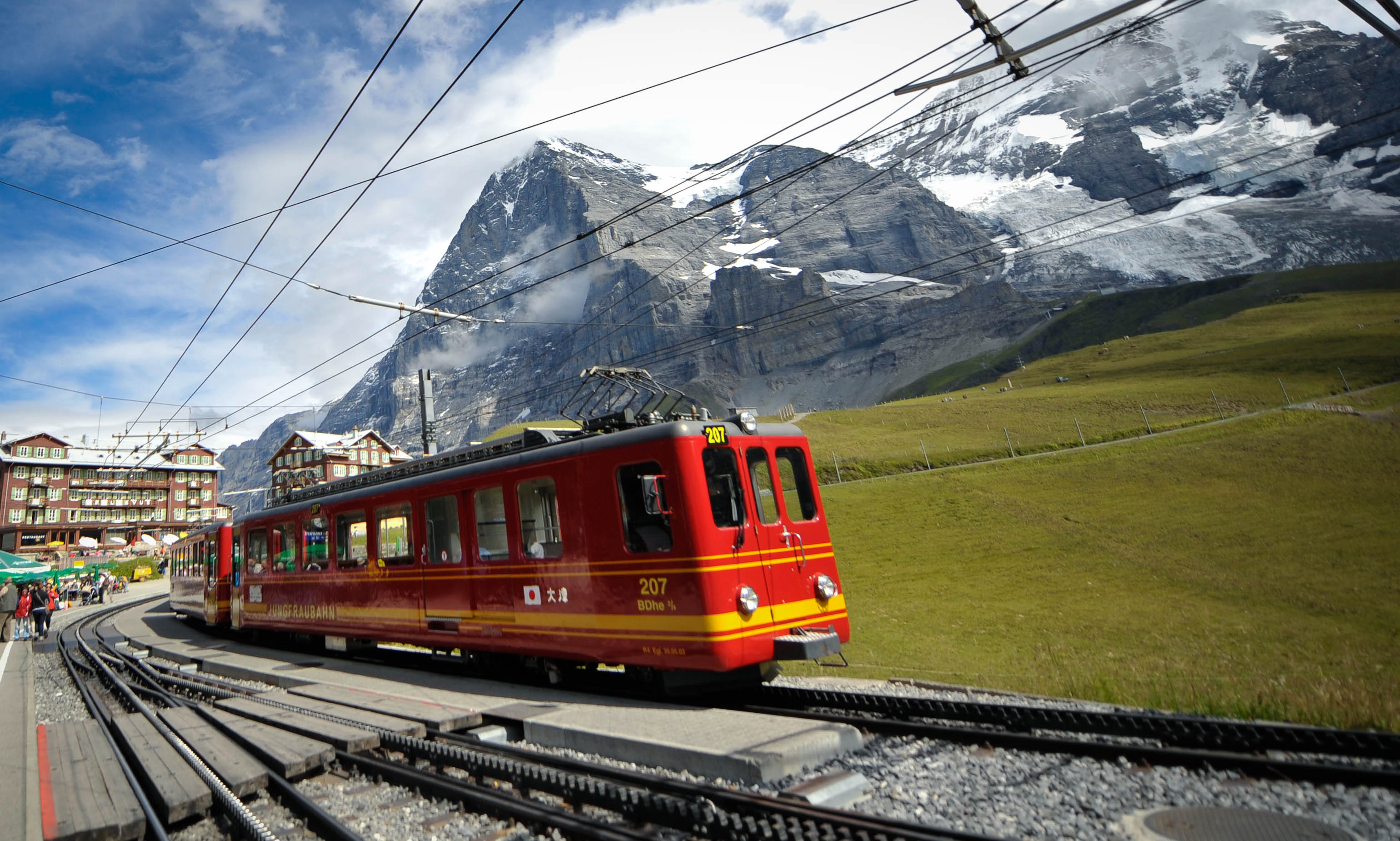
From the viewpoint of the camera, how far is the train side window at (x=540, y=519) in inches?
390

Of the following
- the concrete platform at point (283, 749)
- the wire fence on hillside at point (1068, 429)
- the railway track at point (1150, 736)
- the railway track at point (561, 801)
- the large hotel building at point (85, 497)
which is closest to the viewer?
the railway track at point (561, 801)

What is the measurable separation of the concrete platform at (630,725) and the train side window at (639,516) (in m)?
1.86

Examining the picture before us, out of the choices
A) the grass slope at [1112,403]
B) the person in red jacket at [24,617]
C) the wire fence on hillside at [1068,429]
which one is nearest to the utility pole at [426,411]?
the person in red jacket at [24,617]

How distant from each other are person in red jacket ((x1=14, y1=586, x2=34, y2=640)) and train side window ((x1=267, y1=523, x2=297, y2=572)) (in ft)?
50.1

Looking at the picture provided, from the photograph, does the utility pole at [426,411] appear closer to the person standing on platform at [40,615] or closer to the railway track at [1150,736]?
the railway track at [1150,736]

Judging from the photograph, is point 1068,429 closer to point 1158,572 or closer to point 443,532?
point 1158,572

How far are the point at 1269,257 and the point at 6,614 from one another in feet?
800

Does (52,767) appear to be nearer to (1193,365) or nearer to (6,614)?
(6,614)

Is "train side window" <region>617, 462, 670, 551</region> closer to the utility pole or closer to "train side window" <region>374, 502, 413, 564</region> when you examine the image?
"train side window" <region>374, 502, 413, 564</region>

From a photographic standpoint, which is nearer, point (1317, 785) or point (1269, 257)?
point (1317, 785)

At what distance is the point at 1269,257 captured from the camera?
192 meters

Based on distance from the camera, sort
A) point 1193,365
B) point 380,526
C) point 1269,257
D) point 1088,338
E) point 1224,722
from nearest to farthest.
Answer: point 1224,722, point 380,526, point 1193,365, point 1088,338, point 1269,257

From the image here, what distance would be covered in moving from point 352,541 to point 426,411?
4.25 metres

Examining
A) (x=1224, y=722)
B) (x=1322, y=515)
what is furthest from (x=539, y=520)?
(x=1322, y=515)
